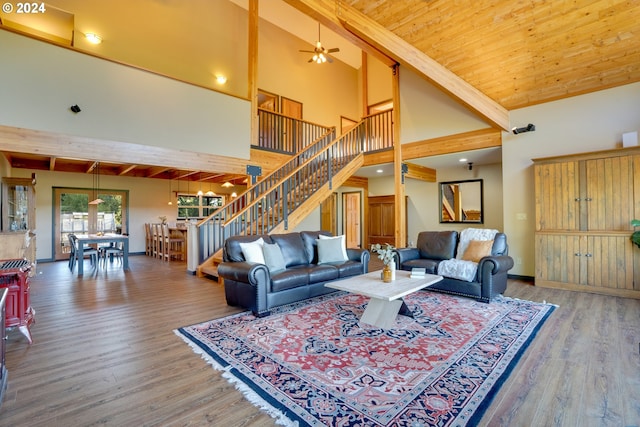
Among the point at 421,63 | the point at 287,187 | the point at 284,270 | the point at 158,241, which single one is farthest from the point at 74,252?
the point at 421,63

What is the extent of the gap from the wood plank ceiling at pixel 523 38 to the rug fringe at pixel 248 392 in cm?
397

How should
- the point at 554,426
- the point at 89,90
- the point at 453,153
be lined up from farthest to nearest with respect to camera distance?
the point at 453,153, the point at 89,90, the point at 554,426

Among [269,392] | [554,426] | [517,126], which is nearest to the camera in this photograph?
[554,426]

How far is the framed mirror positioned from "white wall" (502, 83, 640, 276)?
2.24 m

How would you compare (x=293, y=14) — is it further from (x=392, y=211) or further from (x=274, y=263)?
(x=274, y=263)

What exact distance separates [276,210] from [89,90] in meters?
3.86

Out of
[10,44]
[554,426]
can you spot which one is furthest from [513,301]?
[10,44]

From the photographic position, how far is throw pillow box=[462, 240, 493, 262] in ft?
14.9

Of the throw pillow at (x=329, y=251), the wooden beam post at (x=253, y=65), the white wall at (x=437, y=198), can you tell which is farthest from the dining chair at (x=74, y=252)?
the white wall at (x=437, y=198)

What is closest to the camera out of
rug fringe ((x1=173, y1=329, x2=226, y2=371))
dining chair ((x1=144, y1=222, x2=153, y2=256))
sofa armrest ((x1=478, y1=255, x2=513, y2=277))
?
rug fringe ((x1=173, y1=329, x2=226, y2=371))

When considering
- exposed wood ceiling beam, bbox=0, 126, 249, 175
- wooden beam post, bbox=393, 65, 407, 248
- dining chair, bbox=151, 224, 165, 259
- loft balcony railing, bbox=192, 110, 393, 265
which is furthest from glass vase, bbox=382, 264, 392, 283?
dining chair, bbox=151, 224, 165, 259

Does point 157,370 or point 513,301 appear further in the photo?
point 513,301

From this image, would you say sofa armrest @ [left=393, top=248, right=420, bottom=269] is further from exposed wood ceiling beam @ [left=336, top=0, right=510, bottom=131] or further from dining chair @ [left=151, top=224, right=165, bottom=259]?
dining chair @ [left=151, top=224, right=165, bottom=259]

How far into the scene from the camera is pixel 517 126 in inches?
219
